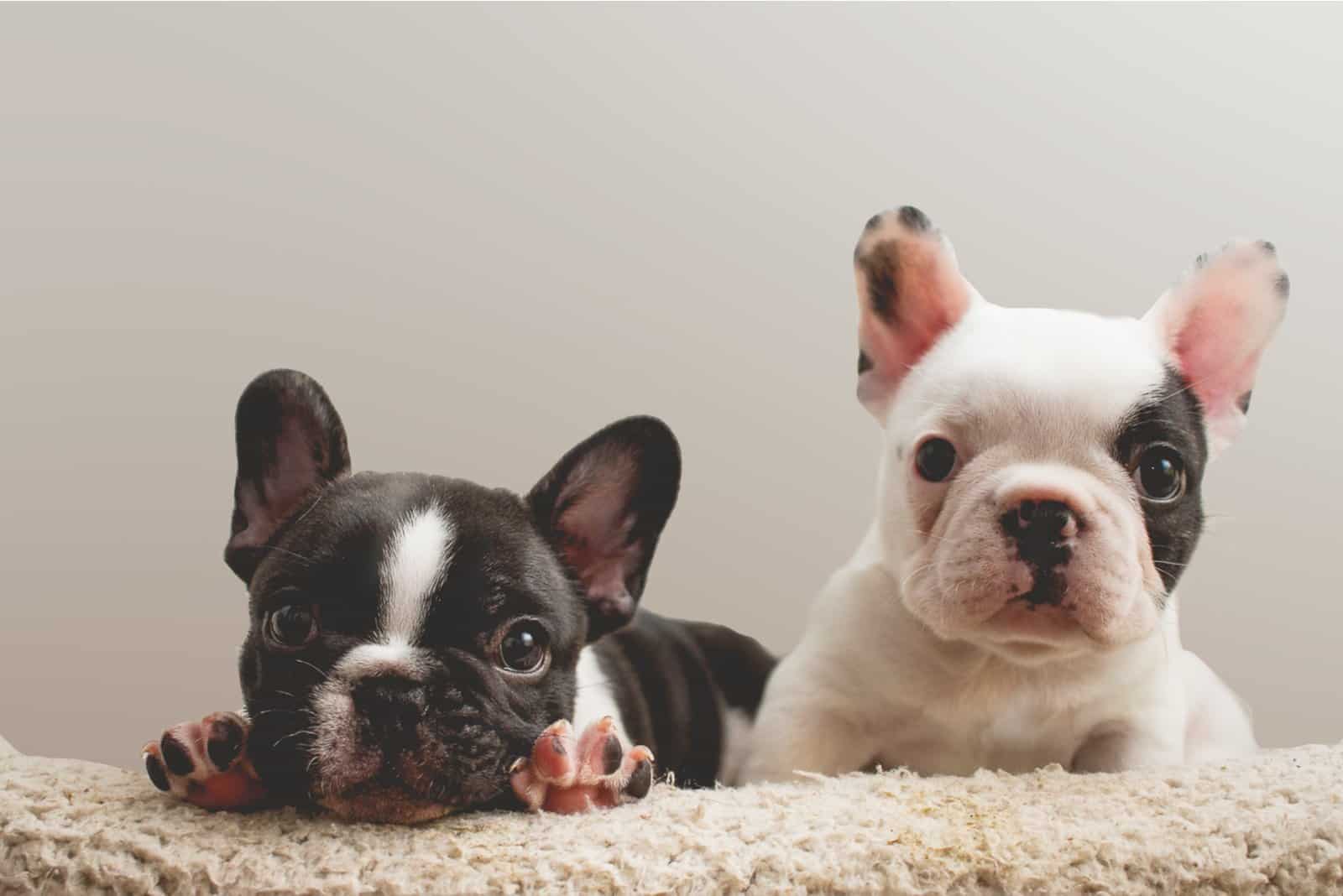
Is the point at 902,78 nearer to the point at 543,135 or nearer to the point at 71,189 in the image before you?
the point at 543,135

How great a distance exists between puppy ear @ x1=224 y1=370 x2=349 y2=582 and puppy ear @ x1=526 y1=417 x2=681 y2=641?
312 millimetres

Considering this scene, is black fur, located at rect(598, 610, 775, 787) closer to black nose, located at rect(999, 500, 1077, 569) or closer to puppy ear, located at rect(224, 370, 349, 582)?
puppy ear, located at rect(224, 370, 349, 582)

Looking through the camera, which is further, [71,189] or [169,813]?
[71,189]

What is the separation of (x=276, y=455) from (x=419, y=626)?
1.30 ft

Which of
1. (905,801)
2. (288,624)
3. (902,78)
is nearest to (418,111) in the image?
(902,78)

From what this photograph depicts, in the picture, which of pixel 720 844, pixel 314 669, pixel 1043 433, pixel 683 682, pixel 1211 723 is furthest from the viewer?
pixel 683 682

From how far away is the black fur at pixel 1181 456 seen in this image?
5.62 feet

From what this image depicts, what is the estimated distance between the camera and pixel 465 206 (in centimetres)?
258

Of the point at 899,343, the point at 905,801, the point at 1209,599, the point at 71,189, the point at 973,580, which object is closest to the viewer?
the point at 905,801

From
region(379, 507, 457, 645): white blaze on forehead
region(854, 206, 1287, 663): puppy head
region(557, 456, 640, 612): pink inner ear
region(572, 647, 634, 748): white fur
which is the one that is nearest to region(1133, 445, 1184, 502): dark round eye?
region(854, 206, 1287, 663): puppy head

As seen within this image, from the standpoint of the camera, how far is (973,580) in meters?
1.64

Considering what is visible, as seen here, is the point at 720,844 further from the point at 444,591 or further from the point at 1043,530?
the point at 1043,530

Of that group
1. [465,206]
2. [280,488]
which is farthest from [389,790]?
[465,206]

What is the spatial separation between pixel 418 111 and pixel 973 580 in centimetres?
159
